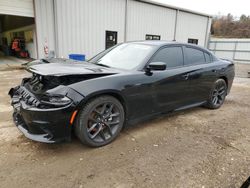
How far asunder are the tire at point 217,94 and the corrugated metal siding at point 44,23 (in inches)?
360

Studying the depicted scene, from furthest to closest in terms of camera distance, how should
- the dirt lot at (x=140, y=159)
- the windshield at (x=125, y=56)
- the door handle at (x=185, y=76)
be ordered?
the door handle at (x=185, y=76) → the windshield at (x=125, y=56) → the dirt lot at (x=140, y=159)

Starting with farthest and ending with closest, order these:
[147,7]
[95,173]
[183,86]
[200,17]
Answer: [200,17] < [147,7] < [183,86] < [95,173]

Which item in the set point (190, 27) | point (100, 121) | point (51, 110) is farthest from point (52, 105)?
point (190, 27)

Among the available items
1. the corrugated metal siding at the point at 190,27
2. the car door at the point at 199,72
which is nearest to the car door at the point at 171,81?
the car door at the point at 199,72

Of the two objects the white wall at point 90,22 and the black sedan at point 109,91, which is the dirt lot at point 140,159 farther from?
the white wall at point 90,22

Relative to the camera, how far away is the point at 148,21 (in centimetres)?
1480

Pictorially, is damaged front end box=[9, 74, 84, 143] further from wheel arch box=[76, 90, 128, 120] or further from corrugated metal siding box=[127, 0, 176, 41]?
corrugated metal siding box=[127, 0, 176, 41]

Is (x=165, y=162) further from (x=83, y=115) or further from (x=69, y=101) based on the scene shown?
(x=69, y=101)

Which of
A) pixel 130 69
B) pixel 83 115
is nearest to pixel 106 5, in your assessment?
pixel 130 69

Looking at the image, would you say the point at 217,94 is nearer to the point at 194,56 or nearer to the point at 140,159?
the point at 194,56

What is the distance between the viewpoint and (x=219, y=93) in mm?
4699

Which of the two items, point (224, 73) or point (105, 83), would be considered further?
point (224, 73)

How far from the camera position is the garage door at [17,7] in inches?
389

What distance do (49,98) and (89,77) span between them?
55cm
